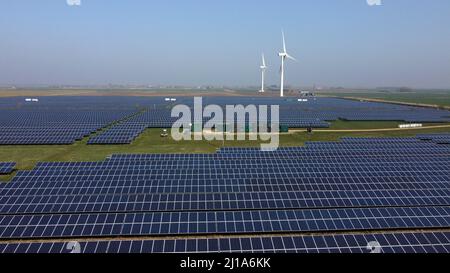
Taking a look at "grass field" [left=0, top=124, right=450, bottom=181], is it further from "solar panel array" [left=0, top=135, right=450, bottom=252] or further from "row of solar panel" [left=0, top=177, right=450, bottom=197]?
"row of solar panel" [left=0, top=177, right=450, bottom=197]

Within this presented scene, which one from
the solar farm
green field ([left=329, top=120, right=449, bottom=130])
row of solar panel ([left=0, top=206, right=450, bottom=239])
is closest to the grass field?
the solar farm

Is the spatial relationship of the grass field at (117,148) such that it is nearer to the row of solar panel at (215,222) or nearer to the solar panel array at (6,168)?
the solar panel array at (6,168)

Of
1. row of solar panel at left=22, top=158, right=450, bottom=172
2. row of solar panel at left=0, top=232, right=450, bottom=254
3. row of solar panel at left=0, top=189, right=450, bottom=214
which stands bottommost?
row of solar panel at left=0, top=232, right=450, bottom=254

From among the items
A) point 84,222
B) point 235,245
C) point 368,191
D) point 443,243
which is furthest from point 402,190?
point 84,222

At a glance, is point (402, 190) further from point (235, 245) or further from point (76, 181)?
point (76, 181)

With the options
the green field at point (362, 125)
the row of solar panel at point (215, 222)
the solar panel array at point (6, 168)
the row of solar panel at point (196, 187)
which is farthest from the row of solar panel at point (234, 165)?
the green field at point (362, 125)
